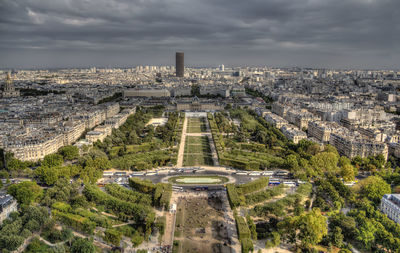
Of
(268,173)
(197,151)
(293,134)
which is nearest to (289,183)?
(268,173)

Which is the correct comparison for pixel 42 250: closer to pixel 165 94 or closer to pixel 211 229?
pixel 211 229

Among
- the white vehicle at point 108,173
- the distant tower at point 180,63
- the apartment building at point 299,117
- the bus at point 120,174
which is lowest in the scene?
the bus at point 120,174

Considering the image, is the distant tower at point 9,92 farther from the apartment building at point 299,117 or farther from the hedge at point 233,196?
the hedge at point 233,196

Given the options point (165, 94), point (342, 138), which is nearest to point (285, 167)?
point (342, 138)

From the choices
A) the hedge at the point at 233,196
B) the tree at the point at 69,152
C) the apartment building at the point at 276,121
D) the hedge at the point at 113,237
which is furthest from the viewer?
the apartment building at the point at 276,121

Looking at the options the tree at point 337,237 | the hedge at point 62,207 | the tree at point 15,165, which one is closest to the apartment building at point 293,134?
the tree at point 337,237

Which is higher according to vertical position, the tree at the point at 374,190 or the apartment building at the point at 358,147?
the apartment building at the point at 358,147
